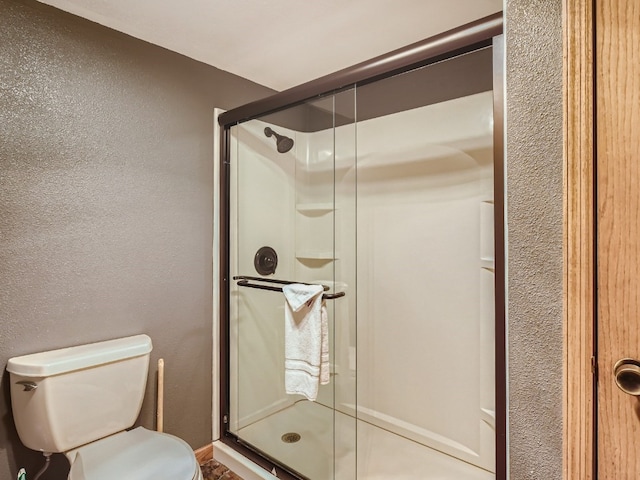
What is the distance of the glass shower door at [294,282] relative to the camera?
1731mm

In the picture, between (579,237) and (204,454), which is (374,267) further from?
(579,237)

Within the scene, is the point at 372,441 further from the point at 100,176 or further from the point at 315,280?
the point at 100,176

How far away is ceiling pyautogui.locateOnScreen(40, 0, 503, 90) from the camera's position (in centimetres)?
149

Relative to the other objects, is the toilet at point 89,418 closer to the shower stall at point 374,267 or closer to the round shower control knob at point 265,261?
the shower stall at point 374,267

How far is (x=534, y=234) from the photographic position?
82 centimetres

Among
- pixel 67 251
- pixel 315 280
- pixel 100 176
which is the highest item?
pixel 100 176

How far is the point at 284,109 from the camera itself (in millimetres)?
1854

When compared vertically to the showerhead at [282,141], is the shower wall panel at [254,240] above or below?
below

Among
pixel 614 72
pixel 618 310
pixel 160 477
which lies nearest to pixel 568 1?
pixel 614 72

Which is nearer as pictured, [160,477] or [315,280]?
[160,477]

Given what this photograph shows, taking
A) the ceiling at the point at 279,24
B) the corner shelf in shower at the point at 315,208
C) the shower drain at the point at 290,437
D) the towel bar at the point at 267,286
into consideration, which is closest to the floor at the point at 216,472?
the shower drain at the point at 290,437

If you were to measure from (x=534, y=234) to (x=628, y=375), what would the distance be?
1.07 ft

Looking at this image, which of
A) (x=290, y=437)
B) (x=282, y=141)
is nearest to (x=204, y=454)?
(x=290, y=437)

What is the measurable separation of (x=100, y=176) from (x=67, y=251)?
1.21 ft
